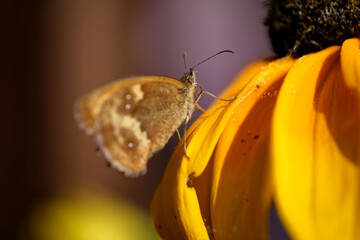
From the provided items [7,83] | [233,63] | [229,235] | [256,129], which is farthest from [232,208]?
[233,63]

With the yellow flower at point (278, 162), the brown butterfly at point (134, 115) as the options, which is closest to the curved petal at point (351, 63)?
the yellow flower at point (278, 162)

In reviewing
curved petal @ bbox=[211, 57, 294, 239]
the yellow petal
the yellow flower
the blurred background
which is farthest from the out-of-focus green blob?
the yellow petal

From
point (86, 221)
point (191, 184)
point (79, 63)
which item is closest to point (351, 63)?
point (191, 184)

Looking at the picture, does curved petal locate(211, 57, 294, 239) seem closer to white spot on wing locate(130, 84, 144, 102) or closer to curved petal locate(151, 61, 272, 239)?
curved petal locate(151, 61, 272, 239)

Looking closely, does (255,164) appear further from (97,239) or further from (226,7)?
(226,7)

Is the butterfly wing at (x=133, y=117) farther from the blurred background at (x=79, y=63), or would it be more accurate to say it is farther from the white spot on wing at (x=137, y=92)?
the blurred background at (x=79, y=63)

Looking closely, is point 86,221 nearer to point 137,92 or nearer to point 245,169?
point 137,92

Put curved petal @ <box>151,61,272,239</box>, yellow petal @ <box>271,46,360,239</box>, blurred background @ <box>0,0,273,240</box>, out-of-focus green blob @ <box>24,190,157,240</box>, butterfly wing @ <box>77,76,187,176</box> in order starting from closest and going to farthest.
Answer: yellow petal @ <box>271,46,360,239</box> < curved petal @ <box>151,61,272,239</box> < butterfly wing @ <box>77,76,187,176</box> < out-of-focus green blob @ <box>24,190,157,240</box> < blurred background @ <box>0,0,273,240</box>
